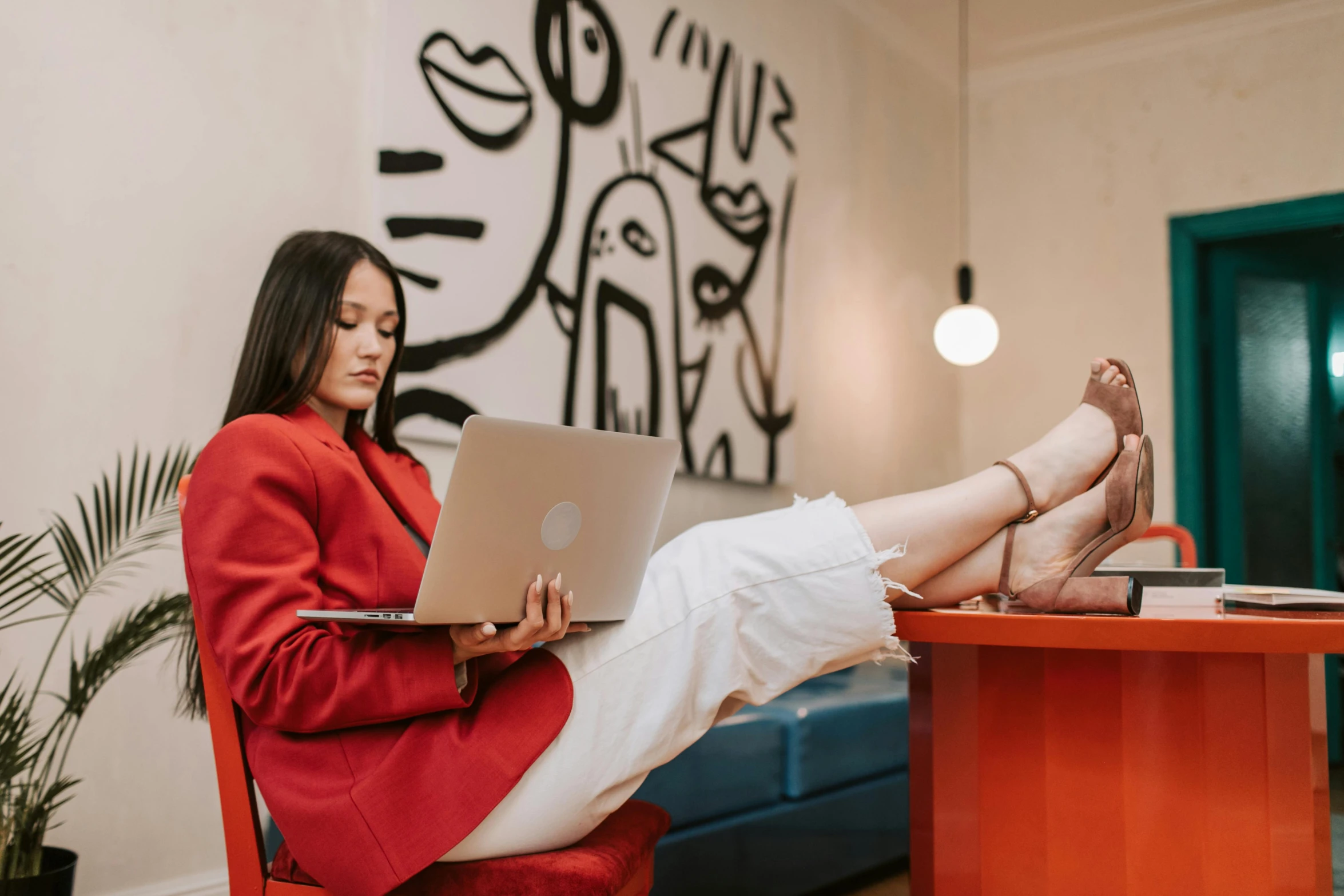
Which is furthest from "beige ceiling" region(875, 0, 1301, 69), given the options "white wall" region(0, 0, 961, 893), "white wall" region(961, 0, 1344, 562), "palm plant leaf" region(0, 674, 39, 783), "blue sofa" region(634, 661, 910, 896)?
"palm plant leaf" region(0, 674, 39, 783)

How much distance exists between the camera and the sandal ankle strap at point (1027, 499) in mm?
1424

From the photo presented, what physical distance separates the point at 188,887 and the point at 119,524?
0.74m

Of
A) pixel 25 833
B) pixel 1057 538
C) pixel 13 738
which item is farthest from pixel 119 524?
pixel 1057 538

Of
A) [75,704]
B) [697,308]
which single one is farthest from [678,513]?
[75,704]

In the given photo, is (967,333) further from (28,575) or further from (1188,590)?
(28,575)

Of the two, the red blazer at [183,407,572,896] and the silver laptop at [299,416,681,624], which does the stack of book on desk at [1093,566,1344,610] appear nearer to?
the silver laptop at [299,416,681,624]

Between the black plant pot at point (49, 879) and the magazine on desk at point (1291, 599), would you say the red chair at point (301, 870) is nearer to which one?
the black plant pot at point (49, 879)

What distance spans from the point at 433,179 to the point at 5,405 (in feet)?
3.37

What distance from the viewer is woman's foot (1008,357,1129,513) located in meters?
1.44

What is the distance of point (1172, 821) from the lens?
50.4 inches

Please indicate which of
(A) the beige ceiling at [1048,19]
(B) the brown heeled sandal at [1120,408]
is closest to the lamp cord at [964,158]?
(A) the beige ceiling at [1048,19]

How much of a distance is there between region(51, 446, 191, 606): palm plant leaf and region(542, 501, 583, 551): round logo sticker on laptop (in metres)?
0.86

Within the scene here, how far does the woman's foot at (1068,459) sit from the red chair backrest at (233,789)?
1039mm

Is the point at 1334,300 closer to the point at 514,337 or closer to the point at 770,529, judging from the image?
the point at 514,337
